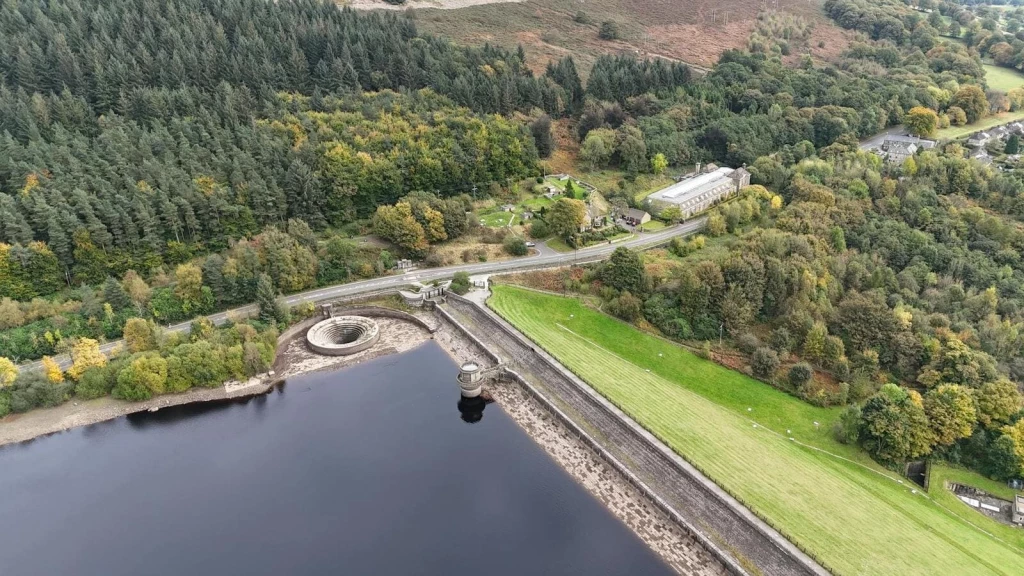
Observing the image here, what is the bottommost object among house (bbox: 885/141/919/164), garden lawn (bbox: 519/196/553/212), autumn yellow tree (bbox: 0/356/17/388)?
autumn yellow tree (bbox: 0/356/17/388)

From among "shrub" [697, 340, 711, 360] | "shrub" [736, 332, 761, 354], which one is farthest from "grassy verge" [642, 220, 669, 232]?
"shrub" [736, 332, 761, 354]

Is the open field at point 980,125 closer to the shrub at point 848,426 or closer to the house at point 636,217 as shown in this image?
the house at point 636,217

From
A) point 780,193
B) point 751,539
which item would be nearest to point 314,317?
point 751,539

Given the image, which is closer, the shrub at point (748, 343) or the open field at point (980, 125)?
the shrub at point (748, 343)

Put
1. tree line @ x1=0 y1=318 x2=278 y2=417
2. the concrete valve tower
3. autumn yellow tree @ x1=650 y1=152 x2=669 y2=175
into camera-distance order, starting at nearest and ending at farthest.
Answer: tree line @ x1=0 y1=318 x2=278 y2=417 < the concrete valve tower < autumn yellow tree @ x1=650 y1=152 x2=669 y2=175

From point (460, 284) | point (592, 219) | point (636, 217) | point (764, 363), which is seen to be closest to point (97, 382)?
point (460, 284)

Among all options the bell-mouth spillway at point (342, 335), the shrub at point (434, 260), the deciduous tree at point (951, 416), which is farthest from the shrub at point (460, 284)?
the deciduous tree at point (951, 416)

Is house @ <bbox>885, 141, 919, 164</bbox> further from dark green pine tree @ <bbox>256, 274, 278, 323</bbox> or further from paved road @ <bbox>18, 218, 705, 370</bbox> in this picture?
dark green pine tree @ <bbox>256, 274, 278, 323</bbox>
